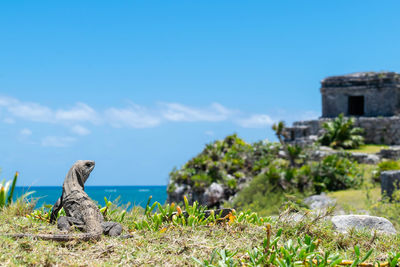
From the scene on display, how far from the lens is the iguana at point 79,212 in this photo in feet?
13.0

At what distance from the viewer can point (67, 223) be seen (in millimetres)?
4379

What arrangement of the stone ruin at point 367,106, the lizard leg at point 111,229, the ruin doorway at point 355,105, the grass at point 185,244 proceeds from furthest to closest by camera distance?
the ruin doorway at point 355,105 < the stone ruin at point 367,106 < the lizard leg at point 111,229 < the grass at point 185,244

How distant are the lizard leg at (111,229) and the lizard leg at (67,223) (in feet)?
0.89

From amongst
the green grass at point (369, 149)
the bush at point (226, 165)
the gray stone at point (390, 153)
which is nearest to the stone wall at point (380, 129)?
the green grass at point (369, 149)

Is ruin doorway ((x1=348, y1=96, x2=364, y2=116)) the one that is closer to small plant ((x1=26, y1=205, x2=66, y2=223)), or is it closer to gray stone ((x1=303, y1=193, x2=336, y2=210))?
gray stone ((x1=303, y1=193, x2=336, y2=210))

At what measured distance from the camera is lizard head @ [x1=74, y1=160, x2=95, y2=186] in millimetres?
4898

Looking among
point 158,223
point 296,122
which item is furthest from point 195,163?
point 158,223

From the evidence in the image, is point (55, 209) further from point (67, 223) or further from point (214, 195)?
point (214, 195)

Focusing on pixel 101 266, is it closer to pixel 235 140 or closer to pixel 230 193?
pixel 230 193

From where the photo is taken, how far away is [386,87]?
2748 cm

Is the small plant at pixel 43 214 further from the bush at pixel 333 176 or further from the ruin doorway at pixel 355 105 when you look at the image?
the ruin doorway at pixel 355 105

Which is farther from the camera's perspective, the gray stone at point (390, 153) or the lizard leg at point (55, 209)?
the gray stone at point (390, 153)

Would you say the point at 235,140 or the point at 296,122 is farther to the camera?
the point at 296,122

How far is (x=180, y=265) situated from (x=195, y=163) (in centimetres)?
1911
